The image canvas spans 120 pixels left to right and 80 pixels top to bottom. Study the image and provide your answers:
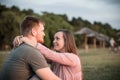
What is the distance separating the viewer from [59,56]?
3.22m

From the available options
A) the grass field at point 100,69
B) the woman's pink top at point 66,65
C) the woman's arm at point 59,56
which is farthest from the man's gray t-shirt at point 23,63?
the grass field at point 100,69

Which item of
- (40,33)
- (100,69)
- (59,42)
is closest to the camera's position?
(40,33)

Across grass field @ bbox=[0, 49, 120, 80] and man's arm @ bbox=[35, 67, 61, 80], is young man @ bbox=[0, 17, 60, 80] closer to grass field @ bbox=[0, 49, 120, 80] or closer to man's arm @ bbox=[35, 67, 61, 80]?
man's arm @ bbox=[35, 67, 61, 80]

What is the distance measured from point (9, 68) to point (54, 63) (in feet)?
2.52

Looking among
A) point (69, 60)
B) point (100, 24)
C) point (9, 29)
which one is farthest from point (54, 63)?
point (100, 24)

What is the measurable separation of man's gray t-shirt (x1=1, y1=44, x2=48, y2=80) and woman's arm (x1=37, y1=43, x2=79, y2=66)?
38cm

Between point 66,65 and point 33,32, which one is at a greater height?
point 33,32

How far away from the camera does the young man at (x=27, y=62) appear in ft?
8.64

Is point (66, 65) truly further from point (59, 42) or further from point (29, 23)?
point (29, 23)

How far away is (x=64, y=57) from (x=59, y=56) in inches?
2.3

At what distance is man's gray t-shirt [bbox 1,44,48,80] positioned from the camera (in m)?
2.63

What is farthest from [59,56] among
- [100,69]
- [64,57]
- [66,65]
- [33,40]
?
[100,69]

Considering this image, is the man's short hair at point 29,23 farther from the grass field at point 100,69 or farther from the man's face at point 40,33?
the grass field at point 100,69

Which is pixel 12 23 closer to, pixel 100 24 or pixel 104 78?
pixel 104 78
